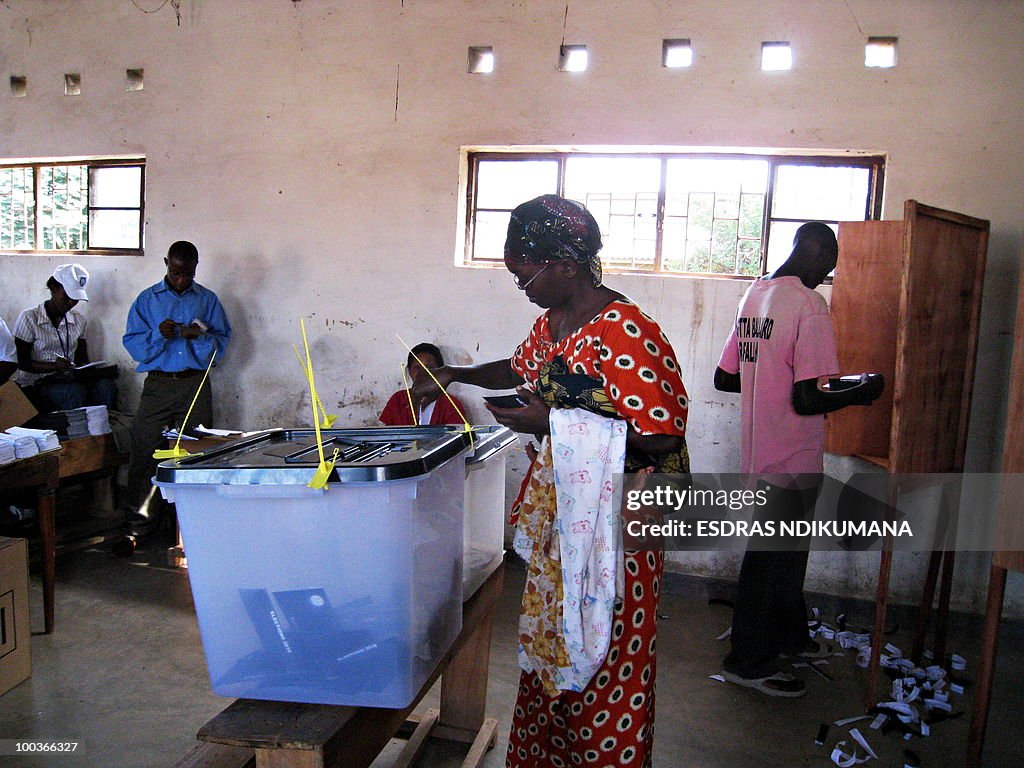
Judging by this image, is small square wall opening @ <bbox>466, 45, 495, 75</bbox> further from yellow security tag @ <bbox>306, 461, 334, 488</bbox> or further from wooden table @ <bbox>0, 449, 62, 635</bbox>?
yellow security tag @ <bbox>306, 461, 334, 488</bbox>

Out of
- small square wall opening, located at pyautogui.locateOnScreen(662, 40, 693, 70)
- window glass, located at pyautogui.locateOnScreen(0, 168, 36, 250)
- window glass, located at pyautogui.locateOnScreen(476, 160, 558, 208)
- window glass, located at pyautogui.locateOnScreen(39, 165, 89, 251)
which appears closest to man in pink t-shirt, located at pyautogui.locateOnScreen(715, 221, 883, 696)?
small square wall opening, located at pyautogui.locateOnScreen(662, 40, 693, 70)

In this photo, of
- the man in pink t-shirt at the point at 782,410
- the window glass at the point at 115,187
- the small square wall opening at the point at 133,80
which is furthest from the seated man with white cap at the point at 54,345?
the man in pink t-shirt at the point at 782,410

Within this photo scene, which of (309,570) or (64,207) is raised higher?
(64,207)

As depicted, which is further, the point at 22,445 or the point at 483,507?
the point at 22,445

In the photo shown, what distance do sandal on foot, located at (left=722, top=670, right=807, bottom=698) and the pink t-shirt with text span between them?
0.85 meters

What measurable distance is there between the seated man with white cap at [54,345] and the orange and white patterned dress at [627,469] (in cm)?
395

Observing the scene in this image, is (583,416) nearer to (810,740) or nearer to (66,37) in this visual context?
(810,740)

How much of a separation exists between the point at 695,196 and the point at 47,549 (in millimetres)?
3566

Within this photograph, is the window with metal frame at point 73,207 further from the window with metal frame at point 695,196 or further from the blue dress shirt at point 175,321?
the window with metal frame at point 695,196

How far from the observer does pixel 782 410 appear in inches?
106

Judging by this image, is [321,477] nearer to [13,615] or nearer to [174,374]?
[13,615]

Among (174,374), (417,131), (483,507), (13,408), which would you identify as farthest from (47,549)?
(417,131)

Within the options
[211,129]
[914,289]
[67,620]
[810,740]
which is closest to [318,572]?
[810,740]

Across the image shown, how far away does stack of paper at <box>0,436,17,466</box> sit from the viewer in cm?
288
